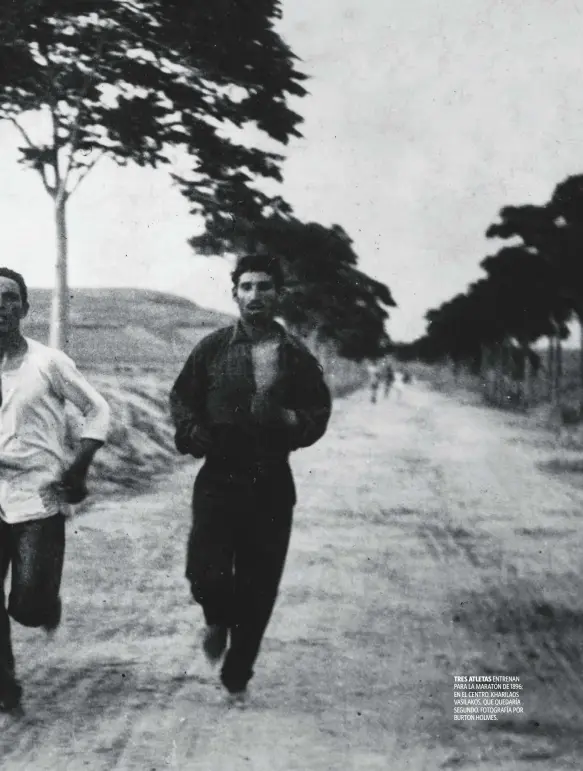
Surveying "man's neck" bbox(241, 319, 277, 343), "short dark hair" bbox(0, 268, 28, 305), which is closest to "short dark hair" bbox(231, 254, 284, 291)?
"man's neck" bbox(241, 319, 277, 343)

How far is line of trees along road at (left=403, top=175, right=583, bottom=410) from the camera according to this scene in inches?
184

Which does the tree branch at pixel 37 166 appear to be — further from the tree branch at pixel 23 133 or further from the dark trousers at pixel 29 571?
the dark trousers at pixel 29 571

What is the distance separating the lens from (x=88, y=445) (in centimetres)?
348

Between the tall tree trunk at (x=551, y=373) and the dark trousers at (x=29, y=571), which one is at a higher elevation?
the tall tree trunk at (x=551, y=373)

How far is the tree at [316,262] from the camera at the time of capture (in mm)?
4430

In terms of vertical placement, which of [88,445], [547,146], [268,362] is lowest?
[88,445]

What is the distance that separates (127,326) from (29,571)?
1.72 m

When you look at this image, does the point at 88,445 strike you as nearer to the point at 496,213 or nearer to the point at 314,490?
the point at 314,490

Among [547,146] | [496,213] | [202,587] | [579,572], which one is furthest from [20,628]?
[547,146]

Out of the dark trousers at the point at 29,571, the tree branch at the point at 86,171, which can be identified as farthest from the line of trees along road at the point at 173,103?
the dark trousers at the point at 29,571

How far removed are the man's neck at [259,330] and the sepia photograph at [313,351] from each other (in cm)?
1

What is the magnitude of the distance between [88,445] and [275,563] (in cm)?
78

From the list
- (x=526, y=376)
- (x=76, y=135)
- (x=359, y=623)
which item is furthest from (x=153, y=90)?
(x=359, y=623)

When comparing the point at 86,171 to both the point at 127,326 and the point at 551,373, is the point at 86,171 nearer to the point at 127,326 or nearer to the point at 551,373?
the point at 127,326
